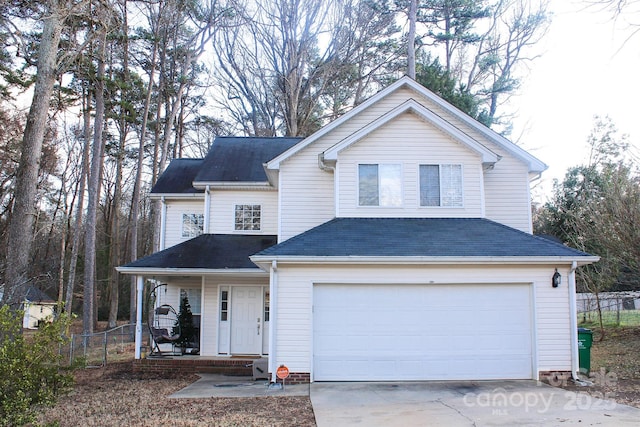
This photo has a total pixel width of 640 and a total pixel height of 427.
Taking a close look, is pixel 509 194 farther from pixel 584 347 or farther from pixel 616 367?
pixel 616 367

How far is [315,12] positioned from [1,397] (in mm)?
24246

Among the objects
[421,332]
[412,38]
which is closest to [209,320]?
[421,332]

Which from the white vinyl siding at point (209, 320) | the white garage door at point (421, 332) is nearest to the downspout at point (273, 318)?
the white garage door at point (421, 332)

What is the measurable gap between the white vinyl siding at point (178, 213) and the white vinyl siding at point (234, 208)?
45.3 inches

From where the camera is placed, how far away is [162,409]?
28.9 feet

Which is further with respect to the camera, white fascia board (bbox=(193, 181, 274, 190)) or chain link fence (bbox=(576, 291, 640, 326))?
chain link fence (bbox=(576, 291, 640, 326))

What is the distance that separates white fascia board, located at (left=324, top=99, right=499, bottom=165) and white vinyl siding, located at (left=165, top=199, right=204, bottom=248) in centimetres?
618

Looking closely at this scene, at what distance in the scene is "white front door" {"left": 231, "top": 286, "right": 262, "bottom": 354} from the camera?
14820 millimetres

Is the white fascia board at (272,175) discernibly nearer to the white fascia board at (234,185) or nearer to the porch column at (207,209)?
the white fascia board at (234,185)

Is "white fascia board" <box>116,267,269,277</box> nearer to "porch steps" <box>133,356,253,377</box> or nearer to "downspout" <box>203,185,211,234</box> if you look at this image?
"porch steps" <box>133,356,253,377</box>

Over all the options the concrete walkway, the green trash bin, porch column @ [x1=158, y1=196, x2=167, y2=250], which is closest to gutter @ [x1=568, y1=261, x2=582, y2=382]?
the green trash bin

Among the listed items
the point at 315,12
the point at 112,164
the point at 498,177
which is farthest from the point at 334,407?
the point at 112,164

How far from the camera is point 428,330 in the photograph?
11.0 metres

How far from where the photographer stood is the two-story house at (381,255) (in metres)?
10.9
